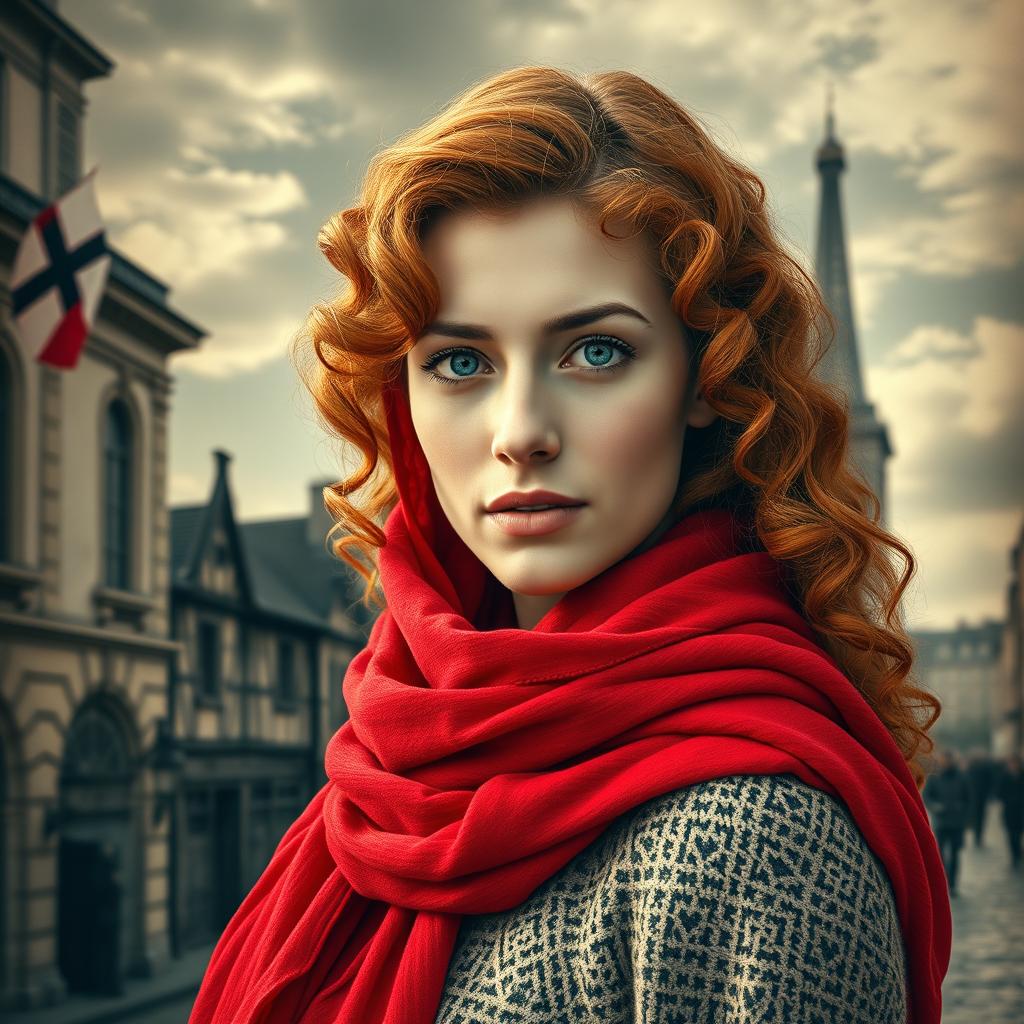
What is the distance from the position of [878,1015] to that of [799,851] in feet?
0.54

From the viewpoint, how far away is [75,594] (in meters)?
13.5

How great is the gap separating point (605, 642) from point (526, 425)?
25 cm

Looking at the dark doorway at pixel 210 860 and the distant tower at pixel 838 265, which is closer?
the dark doorway at pixel 210 860

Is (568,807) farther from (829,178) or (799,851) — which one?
(829,178)

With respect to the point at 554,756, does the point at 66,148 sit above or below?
above

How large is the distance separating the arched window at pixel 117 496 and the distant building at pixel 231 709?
1.76 meters

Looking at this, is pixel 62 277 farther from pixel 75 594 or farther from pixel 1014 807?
pixel 1014 807

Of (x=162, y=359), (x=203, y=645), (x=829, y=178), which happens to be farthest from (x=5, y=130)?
(x=829, y=178)

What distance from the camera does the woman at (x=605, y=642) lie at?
115 centimetres

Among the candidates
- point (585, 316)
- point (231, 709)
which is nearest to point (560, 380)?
point (585, 316)

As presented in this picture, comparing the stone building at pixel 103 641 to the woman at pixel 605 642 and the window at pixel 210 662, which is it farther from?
the woman at pixel 605 642

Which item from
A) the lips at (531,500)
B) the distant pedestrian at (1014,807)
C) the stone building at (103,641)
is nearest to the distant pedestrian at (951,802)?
the distant pedestrian at (1014,807)

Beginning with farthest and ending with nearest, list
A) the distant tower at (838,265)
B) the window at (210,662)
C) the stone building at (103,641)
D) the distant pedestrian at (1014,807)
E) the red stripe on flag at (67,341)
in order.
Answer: the distant tower at (838,265) → the window at (210,662) → the distant pedestrian at (1014,807) → the stone building at (103,641) → the red stripe on flag at (67,341)

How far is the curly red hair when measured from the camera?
137cm
